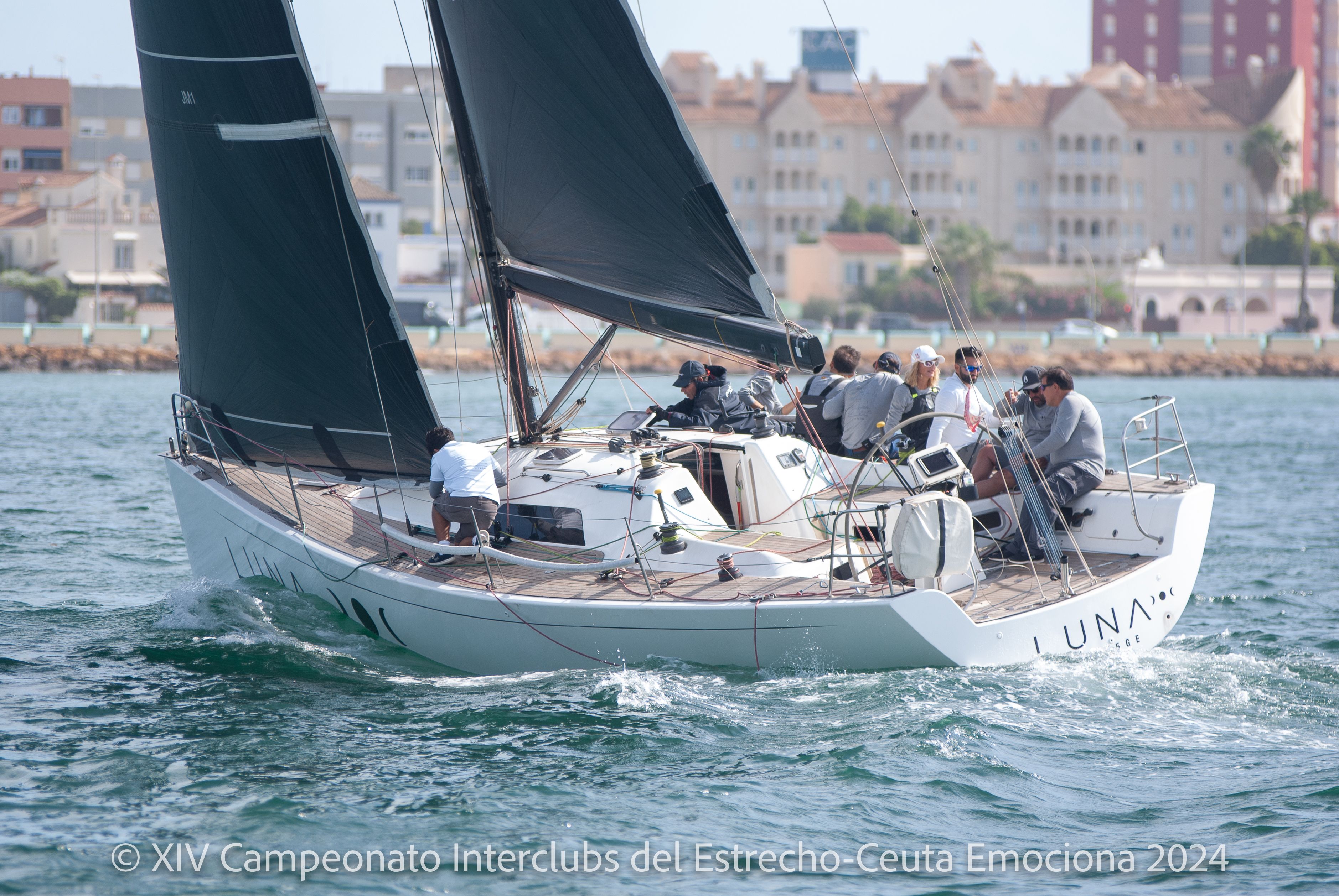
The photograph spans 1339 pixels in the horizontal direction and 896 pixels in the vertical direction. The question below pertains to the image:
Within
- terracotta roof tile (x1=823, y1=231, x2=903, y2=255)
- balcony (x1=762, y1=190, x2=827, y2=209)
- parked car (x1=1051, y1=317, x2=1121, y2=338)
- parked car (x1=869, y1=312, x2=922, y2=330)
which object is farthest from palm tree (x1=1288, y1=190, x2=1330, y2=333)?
balcony (x1=762, y1=190, x2=827, y2=209)

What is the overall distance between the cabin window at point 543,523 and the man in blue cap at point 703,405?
1.39 meters

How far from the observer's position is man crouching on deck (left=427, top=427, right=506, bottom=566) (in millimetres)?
9188

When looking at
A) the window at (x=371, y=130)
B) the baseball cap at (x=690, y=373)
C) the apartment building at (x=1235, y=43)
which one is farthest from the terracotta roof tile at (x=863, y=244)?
the baseball cap at (x=690, y=373)

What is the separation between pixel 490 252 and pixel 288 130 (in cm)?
173

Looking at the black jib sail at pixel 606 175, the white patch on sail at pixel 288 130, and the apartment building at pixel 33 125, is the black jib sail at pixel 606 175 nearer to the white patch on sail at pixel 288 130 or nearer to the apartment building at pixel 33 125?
the white patch on sail at pixel 288 130

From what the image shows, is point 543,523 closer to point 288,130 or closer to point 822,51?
point 288,130

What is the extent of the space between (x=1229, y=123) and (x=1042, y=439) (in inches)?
3478

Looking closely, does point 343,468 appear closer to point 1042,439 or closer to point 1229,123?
point 1042,439

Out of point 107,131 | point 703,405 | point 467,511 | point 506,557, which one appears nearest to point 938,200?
point 107,131

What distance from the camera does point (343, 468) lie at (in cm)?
1060

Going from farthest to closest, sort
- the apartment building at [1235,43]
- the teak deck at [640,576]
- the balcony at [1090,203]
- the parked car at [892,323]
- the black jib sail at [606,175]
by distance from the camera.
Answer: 1. the apartment building at [1235,43]
2. the balcony at [1090,203]
3. the parked car at [892,323]
4. the black jib sail at [606,175]
5. the teak deck at [640,576]

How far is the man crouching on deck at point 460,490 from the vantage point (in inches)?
362

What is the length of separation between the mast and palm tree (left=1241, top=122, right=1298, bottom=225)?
284ft

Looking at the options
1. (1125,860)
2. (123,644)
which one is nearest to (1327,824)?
(1125,860)
